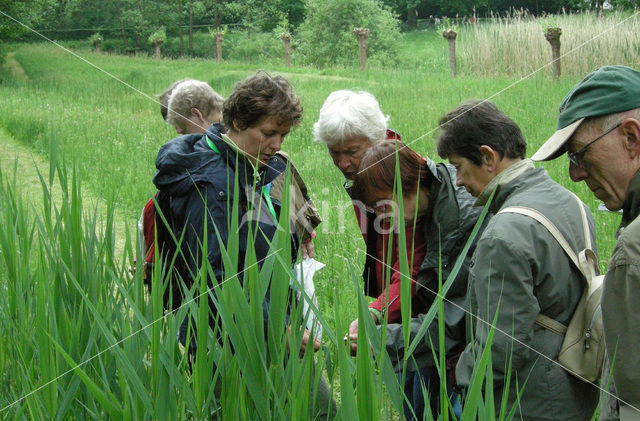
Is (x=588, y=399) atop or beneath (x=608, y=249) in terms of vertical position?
atop

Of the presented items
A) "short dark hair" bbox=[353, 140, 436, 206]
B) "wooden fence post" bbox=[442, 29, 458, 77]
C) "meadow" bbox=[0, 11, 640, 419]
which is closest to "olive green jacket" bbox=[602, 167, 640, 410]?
"meadow" bbox=[0, 11, 640, 419]

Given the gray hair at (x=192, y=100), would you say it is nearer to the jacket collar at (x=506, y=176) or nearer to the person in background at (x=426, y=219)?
the person in background at (x=426, y=219)

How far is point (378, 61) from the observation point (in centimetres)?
509

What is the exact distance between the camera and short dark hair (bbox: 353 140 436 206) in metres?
1.53

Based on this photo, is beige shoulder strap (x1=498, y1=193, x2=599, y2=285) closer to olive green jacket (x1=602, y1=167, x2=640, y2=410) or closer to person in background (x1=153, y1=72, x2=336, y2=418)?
olive green jacket (x1=602, y1=167, x2=640, y2=410)

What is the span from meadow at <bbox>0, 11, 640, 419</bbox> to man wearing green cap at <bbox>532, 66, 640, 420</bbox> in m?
0.28

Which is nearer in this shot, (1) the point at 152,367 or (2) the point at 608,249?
(1) the point at 152,367

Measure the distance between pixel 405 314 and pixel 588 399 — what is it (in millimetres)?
655

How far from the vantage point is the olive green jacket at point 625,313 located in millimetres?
1044

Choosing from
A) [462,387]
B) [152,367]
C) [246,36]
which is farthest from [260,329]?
[246,36]

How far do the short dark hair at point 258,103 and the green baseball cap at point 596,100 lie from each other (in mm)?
618

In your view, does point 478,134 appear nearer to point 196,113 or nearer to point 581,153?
point 581,153

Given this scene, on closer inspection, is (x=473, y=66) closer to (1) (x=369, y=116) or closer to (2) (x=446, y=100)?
(2) (x=446, y=100)

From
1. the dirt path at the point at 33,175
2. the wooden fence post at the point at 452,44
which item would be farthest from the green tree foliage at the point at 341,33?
the dirt path at the point at 33,175
